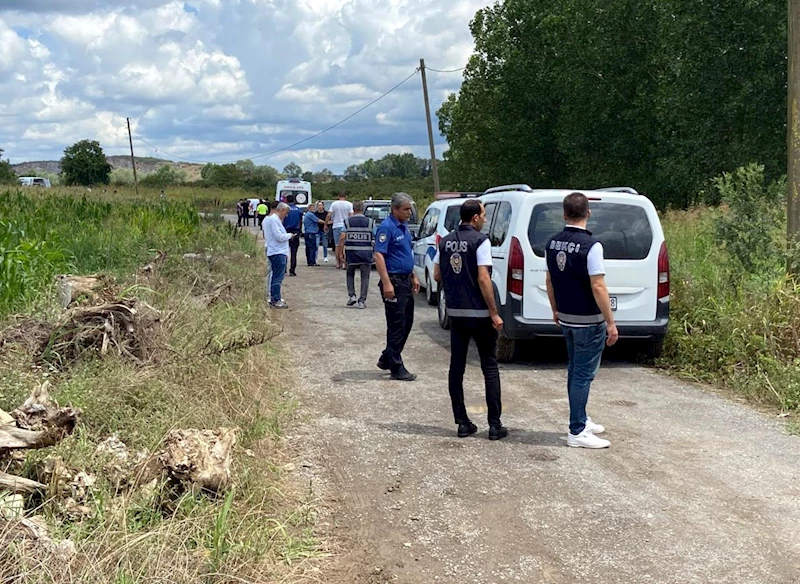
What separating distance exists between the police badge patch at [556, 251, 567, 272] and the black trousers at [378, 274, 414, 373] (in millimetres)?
2491

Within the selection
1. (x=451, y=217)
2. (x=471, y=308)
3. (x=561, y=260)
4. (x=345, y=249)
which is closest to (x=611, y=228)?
(x=561, y=260)

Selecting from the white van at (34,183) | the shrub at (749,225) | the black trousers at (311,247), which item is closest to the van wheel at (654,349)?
the shrub at (749,225)

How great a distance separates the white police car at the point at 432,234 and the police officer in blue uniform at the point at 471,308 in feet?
20.1

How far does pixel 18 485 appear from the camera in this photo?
4207 millimetres

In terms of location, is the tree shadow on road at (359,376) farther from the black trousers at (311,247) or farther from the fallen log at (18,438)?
the black trousers at (311,247)

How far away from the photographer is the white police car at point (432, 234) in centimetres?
1337

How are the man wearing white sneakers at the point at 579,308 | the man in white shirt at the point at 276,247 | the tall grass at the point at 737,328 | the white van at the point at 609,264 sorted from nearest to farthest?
the man wearing white sneakers at the point at 579,308
the tall grass at the point at 737,328
the white van at the point at 609,264
the man in white shirt at the point at 276,247

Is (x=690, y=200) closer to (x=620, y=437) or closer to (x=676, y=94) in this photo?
(x=676, y=94)

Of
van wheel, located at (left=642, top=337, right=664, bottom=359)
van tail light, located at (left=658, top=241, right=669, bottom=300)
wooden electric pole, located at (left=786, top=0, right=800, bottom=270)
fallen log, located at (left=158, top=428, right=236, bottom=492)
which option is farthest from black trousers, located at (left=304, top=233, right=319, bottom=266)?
fallen log, located at (left=158, top=428, right=236, bottom=492)

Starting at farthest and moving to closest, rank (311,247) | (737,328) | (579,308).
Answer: (311,247), (737,328), (579,308)

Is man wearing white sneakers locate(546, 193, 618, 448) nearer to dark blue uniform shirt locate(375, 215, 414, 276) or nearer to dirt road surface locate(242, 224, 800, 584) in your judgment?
dirt road surface locate(242, 224, 800, 584)

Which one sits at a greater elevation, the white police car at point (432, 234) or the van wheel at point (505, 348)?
the white police car at point (432, 234)

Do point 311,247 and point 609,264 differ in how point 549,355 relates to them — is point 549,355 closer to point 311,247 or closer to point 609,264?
point 609,264

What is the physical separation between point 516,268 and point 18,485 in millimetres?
5899
